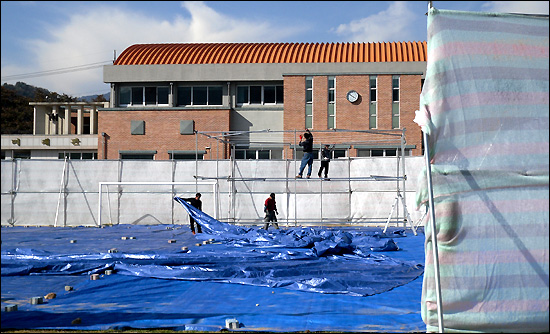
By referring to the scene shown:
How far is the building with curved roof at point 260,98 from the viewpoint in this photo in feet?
108

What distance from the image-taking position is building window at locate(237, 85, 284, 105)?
35.8 m

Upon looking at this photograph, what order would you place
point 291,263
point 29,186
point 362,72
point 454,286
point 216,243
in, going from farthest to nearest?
point 362,72
point 29,186
point 216,243
point 291,263
point 454,286

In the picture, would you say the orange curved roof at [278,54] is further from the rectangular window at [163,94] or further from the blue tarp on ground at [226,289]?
the blue tarp on ground at [226,289]

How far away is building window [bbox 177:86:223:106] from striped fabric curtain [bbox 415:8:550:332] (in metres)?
30.9

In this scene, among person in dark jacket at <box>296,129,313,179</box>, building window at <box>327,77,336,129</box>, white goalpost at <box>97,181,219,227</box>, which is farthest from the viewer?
building window at <box>327,77,336,129</box>

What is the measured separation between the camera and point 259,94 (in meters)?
35.9

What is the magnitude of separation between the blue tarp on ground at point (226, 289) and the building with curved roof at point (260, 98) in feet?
64.6

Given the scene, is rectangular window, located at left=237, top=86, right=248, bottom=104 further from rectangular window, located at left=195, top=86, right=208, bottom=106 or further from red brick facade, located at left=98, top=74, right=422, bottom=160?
rectangular window, located at left=195, top=86, right=208, bottom=106

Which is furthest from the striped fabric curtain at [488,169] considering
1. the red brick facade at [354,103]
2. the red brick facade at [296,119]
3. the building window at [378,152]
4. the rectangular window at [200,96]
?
the rectangular window at [200,96]

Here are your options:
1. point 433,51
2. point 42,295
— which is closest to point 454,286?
point 433,51

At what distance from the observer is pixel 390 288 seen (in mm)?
8781

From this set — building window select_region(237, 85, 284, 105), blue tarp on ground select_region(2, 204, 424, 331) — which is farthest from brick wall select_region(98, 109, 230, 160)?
blue tarp on ground select_region(2, 204, 424, 331)

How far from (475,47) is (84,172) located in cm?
2133

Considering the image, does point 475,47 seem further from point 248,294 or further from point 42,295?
point 42,295
